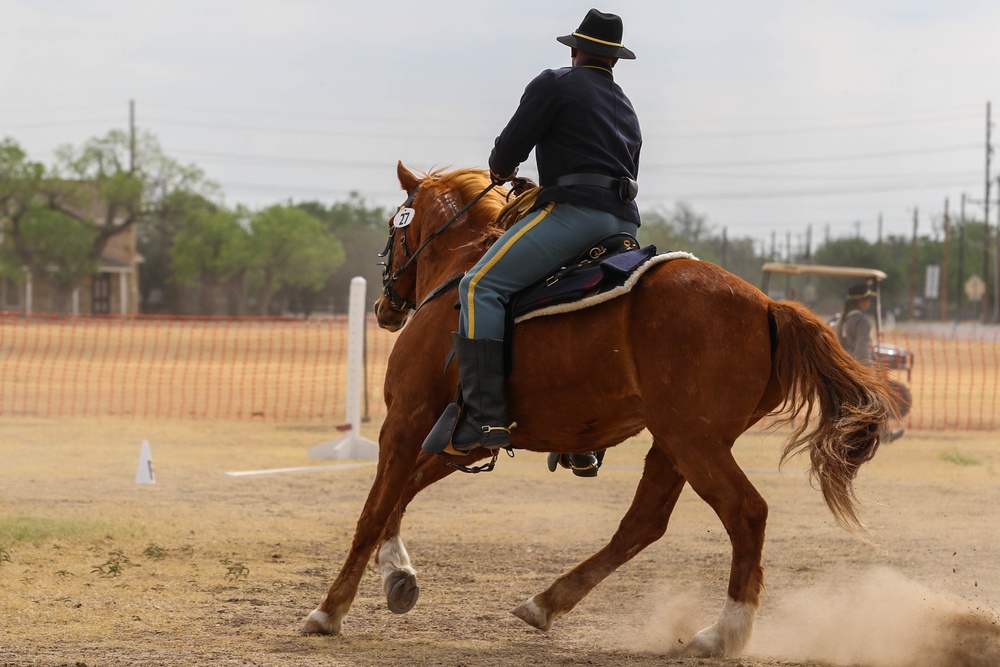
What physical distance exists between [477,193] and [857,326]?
380 inches

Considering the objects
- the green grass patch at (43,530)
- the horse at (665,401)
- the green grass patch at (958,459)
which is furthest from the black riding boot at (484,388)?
the green grass patch at (958,459)

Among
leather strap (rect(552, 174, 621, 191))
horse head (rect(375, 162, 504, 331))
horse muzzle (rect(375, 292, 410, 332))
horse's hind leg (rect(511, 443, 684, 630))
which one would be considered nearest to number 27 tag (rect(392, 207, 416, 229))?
horse head (rect(375, 162, 504, 331))

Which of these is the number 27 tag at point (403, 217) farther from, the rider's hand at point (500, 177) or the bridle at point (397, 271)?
the rider's hand at point (500, 177)

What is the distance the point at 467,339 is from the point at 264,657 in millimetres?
1583

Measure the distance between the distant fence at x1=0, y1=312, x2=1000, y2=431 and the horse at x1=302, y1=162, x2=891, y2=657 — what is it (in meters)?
11.8

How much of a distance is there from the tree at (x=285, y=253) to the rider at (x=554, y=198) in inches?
2536

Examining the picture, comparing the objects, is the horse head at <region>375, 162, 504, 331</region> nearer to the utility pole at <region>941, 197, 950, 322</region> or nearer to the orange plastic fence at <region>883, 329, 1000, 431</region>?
the orange plastic fence at <region>883, 329, 1000, 431</region>

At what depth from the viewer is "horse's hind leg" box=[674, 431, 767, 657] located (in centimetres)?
471

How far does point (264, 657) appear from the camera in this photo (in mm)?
4707

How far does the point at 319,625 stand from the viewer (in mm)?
5270

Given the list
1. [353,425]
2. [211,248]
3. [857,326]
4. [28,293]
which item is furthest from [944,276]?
[353,425]

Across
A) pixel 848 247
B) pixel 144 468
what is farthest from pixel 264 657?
pixel 848 247

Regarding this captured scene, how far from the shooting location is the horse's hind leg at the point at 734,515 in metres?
4.71

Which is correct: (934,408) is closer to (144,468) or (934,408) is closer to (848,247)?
(144,468)
